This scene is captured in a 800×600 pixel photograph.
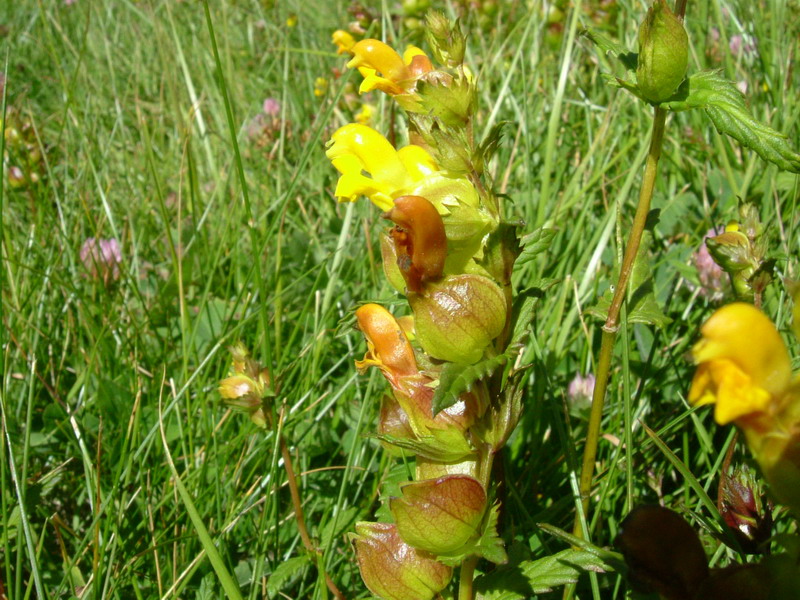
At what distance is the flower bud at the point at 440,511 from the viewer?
2.10 ft

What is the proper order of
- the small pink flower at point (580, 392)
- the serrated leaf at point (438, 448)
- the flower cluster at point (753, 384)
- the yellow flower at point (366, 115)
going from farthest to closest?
the yellow flower at point (366, 115), the small pink flower at point (580, 392), the serrated leaf at point (438, 448), the flower cluster at point (753, 384)

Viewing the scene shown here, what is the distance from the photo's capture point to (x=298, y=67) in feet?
8.74

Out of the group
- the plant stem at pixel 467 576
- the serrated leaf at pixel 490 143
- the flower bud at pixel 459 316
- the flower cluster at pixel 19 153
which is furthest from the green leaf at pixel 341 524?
the flower cluster at pixel 19 153

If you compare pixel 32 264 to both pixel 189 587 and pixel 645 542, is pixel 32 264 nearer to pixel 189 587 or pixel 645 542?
pixel 189 587

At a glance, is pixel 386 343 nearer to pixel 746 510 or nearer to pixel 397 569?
pixel 397 569

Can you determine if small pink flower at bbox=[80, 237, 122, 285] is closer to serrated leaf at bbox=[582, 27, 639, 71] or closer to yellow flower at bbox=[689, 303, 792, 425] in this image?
serrated leaf at bbox=[582, 27, 639, 71]

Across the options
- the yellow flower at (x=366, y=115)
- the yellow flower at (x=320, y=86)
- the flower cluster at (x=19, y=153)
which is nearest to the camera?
the flower cluster at (x=19, y=153)

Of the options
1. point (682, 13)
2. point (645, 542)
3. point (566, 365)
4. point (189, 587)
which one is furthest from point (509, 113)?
point (645, 542)

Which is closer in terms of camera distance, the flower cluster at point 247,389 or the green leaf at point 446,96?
the green leaf at point 446,96

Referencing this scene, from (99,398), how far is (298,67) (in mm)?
1819

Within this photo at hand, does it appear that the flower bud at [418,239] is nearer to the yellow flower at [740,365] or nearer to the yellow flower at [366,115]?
the yellow flower at [740,365]

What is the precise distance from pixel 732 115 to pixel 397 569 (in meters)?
0.53

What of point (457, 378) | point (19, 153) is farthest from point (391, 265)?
point (19, 153)

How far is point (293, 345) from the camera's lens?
137cm
